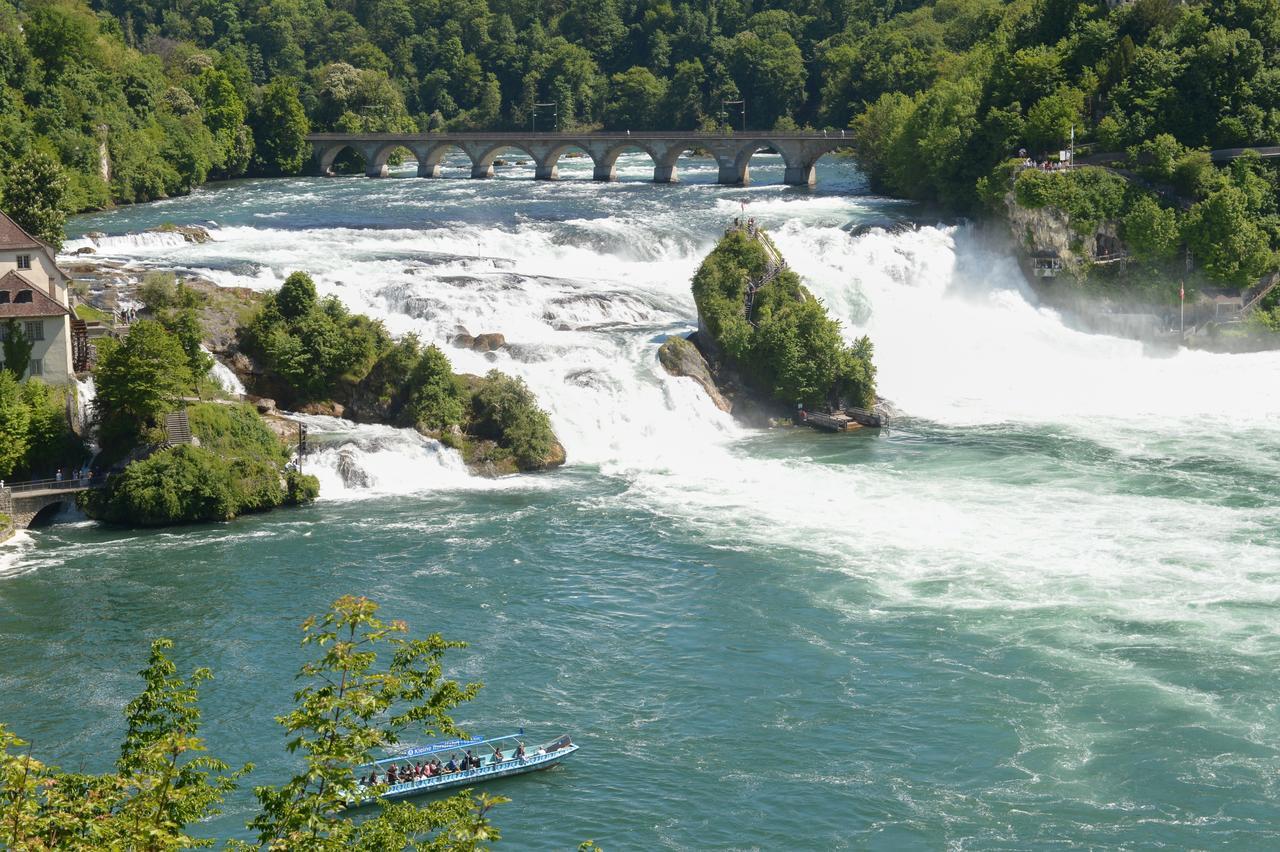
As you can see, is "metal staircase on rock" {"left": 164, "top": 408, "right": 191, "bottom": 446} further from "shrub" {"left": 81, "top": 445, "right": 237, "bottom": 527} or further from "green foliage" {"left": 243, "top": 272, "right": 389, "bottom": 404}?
Answer: "green foliage" {"left": 243, "top": 272, "right": 389, "bottom": 404}

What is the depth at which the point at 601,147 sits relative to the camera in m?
121

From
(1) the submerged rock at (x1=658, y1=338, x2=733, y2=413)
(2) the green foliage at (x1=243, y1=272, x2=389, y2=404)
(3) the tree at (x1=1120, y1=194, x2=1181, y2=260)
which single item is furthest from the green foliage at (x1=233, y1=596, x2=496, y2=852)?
(3) the tree at (x1=1120, y1=194, x2=1181, y2=260)

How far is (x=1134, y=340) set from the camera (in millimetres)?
74625

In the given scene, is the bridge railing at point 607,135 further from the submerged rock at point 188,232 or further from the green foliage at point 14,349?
the green foliage at point 14,349

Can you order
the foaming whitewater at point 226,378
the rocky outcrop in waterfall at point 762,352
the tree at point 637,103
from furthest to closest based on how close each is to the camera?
1. the tree at point 637,103
2. the rocky outcrop in waterfall at point 762,352
3. the foaming whitewater at point 226,378

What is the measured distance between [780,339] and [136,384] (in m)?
23.5

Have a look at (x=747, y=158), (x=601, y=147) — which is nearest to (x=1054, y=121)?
(x=747, y=158)

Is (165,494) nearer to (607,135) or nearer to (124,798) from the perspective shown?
(124,798)

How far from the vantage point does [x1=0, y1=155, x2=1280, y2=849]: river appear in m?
32.6

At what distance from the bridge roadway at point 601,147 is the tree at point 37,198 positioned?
160ft

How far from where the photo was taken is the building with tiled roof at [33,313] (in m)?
52.3

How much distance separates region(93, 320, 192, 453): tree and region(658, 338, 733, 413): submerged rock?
723 inches

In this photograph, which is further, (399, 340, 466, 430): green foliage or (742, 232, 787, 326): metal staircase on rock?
(742, 232, 787, 326): metal staircase on rock

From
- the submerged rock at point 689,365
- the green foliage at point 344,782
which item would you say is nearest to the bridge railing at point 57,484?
the submerged rock at point 689,365
